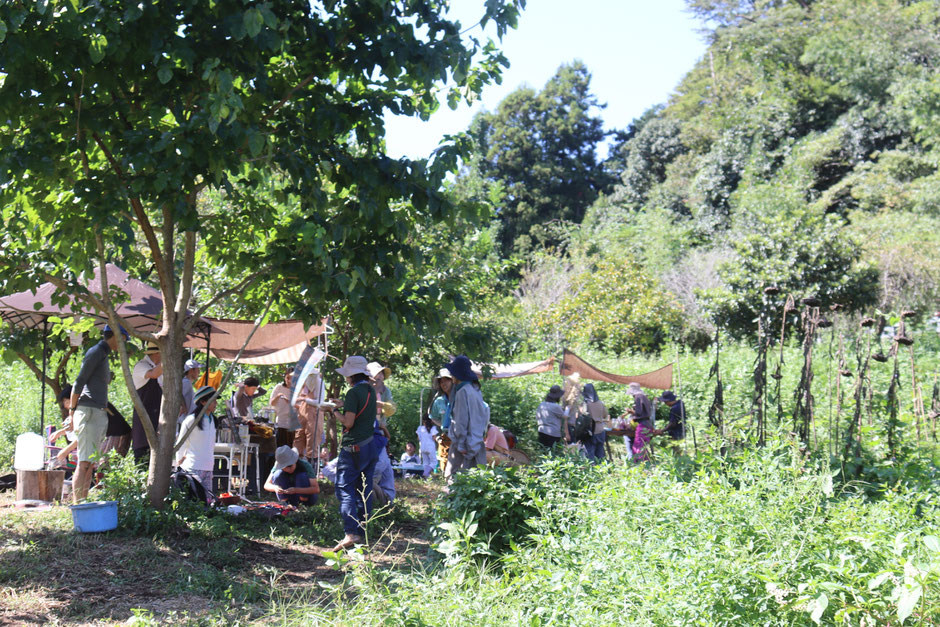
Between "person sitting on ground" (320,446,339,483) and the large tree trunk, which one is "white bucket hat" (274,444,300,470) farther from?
the large tree trunk

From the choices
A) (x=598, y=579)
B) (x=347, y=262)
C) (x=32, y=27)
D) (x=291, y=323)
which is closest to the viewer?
(x=598, y=579)

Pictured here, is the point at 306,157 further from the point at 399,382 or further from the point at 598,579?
the point at 399,382

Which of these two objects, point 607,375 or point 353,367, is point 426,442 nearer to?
point 607,375

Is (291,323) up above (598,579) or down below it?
above

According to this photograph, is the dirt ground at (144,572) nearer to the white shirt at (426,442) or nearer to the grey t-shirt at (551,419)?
the grey t-shirt at (551,419)

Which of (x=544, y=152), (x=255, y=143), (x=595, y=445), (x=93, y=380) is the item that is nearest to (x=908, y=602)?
(x=255, y=143)

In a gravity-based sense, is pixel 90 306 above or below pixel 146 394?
above

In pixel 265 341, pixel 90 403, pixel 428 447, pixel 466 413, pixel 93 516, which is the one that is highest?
pixel 265 341

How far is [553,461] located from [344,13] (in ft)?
11.7

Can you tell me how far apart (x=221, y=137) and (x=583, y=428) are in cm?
790

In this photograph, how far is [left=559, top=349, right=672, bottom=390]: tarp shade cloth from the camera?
37.5 feet

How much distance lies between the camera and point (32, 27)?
17.2ft

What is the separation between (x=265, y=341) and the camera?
398 inches

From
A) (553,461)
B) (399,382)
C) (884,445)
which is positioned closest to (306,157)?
(553,461)
